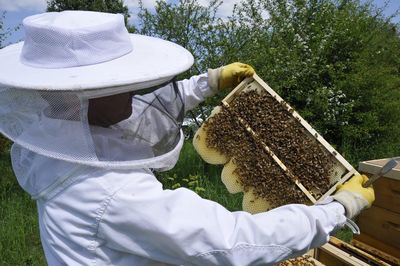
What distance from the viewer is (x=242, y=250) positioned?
154 centimetres

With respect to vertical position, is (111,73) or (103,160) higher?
(111,73)

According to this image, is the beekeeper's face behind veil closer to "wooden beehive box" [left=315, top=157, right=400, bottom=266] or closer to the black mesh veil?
the black mesh veil

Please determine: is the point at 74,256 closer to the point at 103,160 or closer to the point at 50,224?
the point at 50,224

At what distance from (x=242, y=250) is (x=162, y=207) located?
0.34 metres

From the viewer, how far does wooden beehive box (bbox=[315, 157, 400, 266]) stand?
2.88 m

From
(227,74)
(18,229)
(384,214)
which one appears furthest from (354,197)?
(18,229)

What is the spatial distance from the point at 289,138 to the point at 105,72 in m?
1.69

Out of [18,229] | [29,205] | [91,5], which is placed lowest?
[91,5]

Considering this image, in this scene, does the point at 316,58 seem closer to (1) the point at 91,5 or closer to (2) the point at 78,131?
(2) the point at 78,131

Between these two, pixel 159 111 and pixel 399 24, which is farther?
pixel 399 24

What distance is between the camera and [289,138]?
288 cm

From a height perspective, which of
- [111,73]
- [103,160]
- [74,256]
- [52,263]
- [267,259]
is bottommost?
[52,263]

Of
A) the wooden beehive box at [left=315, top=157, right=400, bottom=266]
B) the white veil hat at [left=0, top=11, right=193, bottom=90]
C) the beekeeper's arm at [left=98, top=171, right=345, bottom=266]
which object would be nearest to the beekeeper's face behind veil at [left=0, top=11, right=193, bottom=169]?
the white veil hat at [left=0, top=11, right=193, bottom=90]

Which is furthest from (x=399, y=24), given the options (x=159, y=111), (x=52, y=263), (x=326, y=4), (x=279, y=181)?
(x=52, y=263)
